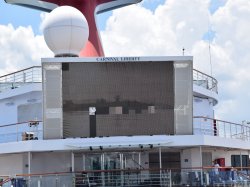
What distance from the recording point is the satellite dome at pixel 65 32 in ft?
102

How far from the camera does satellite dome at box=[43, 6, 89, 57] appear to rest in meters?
31.0

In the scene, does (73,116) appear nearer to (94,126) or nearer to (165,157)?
(94,126)

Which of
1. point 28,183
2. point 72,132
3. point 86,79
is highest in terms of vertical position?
point 86,79

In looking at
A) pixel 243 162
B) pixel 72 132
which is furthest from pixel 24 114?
pixel 243 162

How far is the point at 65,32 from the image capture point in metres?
31.0

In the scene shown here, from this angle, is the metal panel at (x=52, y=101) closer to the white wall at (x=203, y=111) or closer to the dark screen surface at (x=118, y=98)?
the dark screen surface at (x=118, y=98)

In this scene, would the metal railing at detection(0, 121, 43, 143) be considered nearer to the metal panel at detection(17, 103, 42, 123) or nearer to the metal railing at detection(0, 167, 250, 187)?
the metal panel at detection(17, 103, 42, 123)

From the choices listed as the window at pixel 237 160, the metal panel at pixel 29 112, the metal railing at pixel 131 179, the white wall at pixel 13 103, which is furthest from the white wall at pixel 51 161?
the window at pixel 237 160

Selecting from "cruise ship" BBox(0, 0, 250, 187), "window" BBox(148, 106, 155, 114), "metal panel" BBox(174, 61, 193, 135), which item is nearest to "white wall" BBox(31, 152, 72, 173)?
"cruise ship" BBox(0, 0, 250, 187)

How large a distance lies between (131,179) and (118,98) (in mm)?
4368

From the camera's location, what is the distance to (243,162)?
34500 mm

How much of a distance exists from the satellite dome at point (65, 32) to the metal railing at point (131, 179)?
7447 mm

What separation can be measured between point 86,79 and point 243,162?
11.0 metres

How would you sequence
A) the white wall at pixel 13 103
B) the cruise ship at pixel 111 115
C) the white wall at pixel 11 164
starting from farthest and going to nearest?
the white wall at pixel 13 103
the white wall at pixel 11 164
the cruise ship at pixel 111 115
